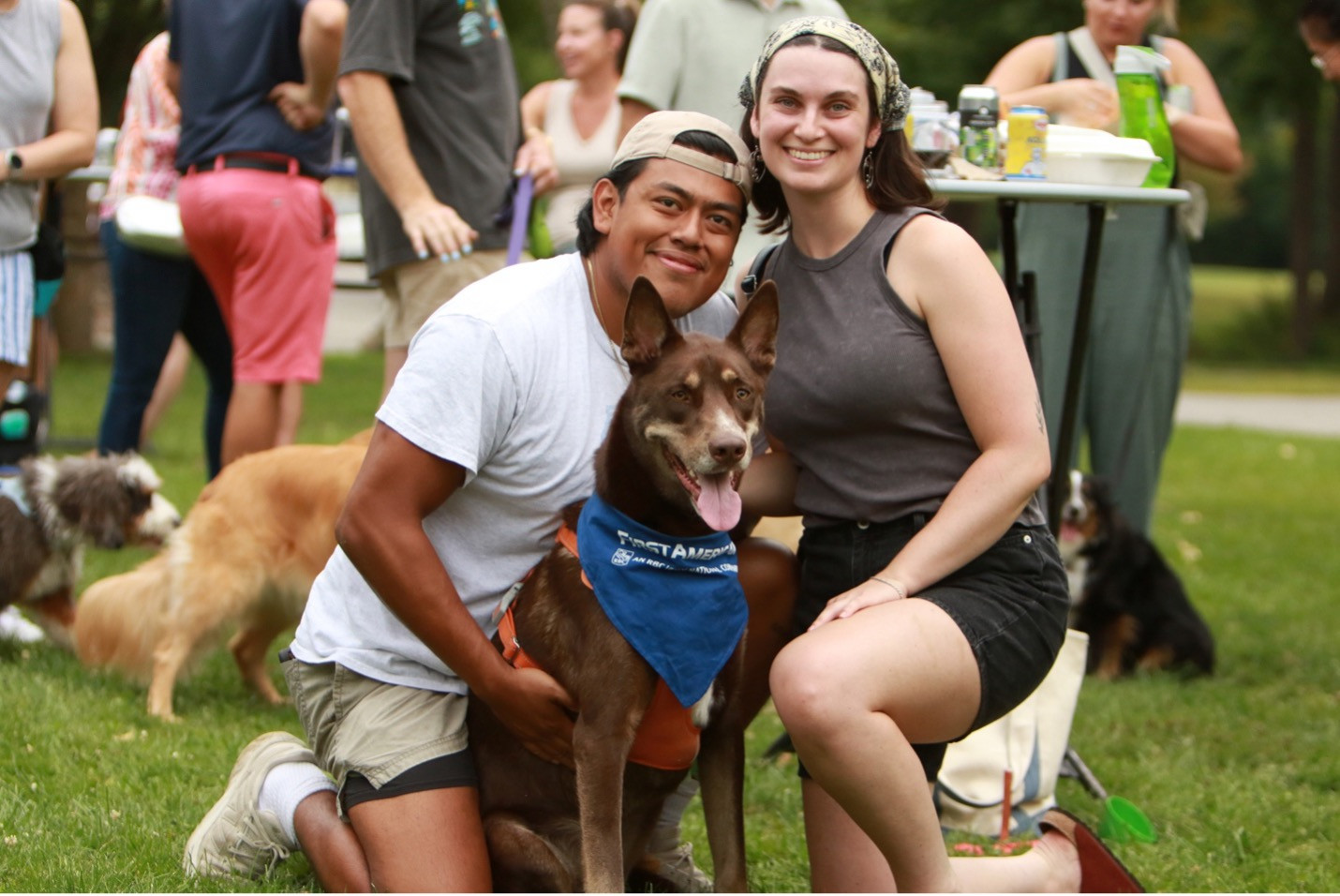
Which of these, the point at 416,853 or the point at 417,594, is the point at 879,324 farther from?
the point at 416,853

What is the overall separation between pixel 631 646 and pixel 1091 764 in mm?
2105

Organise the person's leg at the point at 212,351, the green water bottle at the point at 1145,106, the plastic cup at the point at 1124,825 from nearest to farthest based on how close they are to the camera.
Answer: the plastic cup at the point at 1124,825
the green water bottle at the point at 1145,106
the person's leg at the point at 212,351

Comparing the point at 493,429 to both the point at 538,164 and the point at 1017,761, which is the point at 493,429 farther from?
the point at 538,164

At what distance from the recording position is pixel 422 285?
4574 mm

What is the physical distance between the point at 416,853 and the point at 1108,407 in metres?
3.24

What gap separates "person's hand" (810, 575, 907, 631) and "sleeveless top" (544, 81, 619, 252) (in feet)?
10.8

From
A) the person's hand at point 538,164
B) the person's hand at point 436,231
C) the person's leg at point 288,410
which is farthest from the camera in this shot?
the person's leg at point 288,410

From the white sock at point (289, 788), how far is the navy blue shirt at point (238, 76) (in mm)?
2711

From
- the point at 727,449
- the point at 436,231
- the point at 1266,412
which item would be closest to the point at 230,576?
the point at 436,231

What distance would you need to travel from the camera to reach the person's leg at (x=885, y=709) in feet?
8.69

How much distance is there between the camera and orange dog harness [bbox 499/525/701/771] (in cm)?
280

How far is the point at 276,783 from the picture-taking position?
323 centimetres

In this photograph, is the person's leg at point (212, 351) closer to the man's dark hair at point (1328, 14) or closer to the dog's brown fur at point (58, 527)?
the dog's brown fur at point (58, 527)

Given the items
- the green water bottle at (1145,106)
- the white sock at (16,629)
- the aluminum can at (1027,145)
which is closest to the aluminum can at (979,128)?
the aluminum can at (1027,145)
